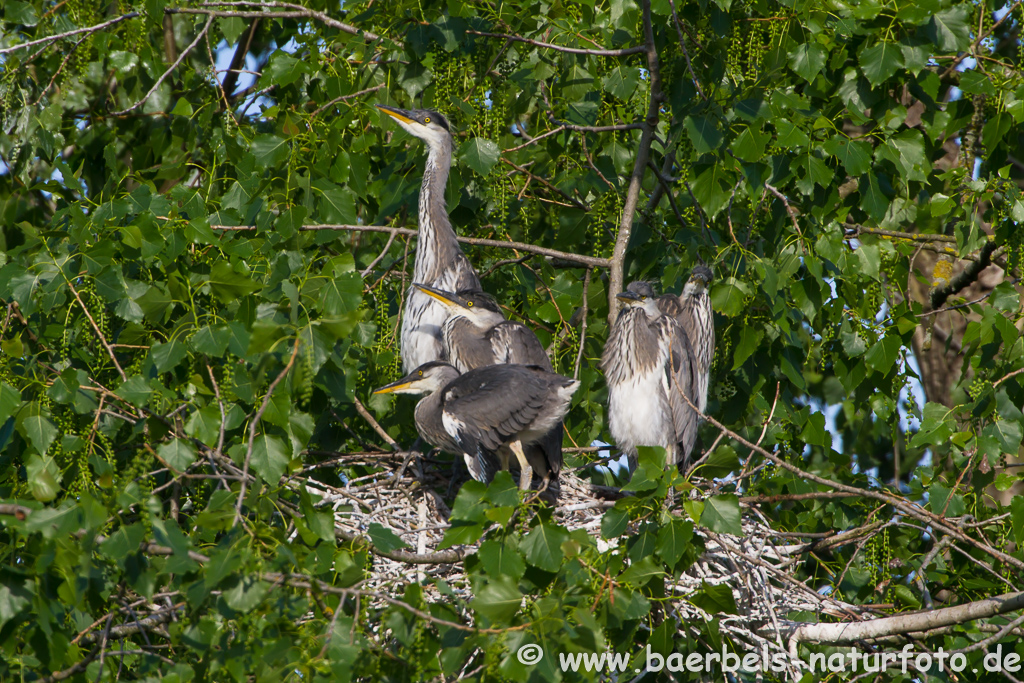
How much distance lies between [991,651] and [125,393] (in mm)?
3687

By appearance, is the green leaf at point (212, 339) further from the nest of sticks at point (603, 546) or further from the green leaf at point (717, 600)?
the green leaf at point (717, 600)

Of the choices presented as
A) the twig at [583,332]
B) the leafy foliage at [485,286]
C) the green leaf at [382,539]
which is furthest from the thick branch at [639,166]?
the green leaf at [382,539]

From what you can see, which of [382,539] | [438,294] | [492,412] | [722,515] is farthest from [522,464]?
[382,539]

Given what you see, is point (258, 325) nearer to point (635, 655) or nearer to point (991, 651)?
point (635, 655)

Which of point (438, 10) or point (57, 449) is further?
point (438, 10)

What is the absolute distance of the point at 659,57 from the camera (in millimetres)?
4199

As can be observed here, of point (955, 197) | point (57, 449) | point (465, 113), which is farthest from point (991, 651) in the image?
point (57, 449)

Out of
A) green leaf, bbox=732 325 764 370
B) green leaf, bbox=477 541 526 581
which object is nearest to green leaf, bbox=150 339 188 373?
green leaf, bbox=477 541 526 581

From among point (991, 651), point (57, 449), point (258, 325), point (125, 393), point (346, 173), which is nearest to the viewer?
point (258, 325)

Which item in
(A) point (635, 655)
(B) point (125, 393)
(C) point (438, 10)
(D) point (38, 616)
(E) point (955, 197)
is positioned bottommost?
(A) point (635, 655)

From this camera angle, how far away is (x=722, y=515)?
3.16m

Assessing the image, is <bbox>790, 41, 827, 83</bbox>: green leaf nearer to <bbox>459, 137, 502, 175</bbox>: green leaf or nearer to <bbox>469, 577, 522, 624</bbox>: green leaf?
<bbox>459, 137, 502, 175</bbox>: green leaf

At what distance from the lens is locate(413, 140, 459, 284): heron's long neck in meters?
5.45

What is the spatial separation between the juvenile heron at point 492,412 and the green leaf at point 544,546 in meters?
1.33
